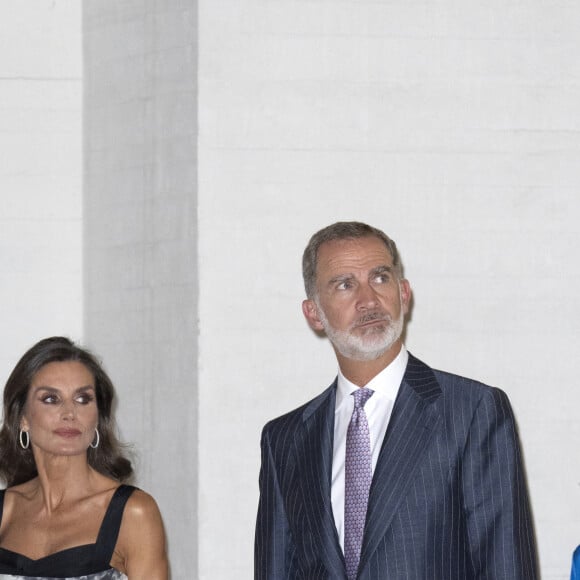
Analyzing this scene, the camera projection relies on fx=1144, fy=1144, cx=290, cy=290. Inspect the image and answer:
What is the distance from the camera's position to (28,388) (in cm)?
297

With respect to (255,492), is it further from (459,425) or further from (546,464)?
(459,425)

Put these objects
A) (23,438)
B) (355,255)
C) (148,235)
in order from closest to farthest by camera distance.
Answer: (355,255)
(23,438)
(148,235)

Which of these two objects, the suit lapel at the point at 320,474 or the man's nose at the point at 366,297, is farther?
the man's nose at the point at 366,297

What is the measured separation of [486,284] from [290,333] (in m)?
0.67

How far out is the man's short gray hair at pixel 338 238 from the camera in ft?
9.05

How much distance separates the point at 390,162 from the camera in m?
3.77

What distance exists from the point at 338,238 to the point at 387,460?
1.86 ft

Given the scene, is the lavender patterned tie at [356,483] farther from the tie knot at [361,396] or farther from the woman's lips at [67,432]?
the woman's lips at [67,432]

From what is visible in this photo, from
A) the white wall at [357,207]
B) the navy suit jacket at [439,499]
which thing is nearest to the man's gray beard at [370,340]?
the navy suit jacket at [439,499]

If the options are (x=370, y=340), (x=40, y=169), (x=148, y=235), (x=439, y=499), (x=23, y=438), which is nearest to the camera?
(x=439, y=499)

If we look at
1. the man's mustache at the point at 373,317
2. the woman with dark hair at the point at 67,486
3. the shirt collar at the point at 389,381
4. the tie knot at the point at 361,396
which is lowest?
the woman with dark hair at the point at 67,486

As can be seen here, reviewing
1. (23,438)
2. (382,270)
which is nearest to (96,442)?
(23,438)

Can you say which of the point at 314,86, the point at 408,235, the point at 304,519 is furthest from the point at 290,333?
the point at 304,519

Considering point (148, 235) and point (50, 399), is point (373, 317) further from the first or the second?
point (148, 235)
